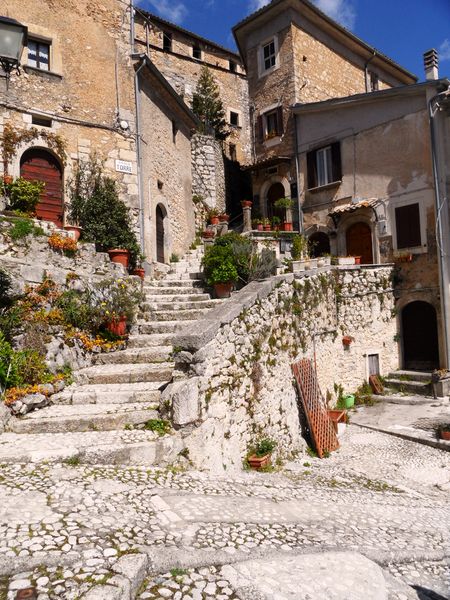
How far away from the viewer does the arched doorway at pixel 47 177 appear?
1174 cm

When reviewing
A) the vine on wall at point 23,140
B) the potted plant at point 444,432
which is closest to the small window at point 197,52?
the vine on wall at point 23,140

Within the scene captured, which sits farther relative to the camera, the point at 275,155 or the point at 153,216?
the point at 275,155

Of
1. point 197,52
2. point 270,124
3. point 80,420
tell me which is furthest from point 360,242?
point 197,52

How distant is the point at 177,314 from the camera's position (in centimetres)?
809

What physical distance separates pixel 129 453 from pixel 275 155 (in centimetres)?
1661

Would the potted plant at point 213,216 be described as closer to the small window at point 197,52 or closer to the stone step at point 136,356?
the stone step at point 136,356

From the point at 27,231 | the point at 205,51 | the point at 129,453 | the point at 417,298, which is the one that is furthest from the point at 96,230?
the point at 205,51

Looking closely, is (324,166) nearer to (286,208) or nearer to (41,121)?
(286,208)

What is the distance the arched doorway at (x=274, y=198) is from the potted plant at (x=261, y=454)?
13073 millimetres

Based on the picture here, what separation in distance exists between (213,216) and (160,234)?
506 centimetres

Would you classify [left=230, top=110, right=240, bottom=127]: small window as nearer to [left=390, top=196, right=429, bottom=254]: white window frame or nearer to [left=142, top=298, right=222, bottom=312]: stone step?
[left=390, top=196, right=429, bottom=254]: white window frame

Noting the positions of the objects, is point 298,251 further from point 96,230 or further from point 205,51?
point 205,51

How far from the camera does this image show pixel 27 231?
776 cm

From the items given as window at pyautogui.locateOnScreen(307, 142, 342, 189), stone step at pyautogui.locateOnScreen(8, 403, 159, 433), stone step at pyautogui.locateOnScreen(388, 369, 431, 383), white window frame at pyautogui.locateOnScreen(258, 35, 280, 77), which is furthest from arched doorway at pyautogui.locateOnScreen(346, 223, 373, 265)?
stone step at pyautogui.locateOnScreen(8, 403, 159, 433)
